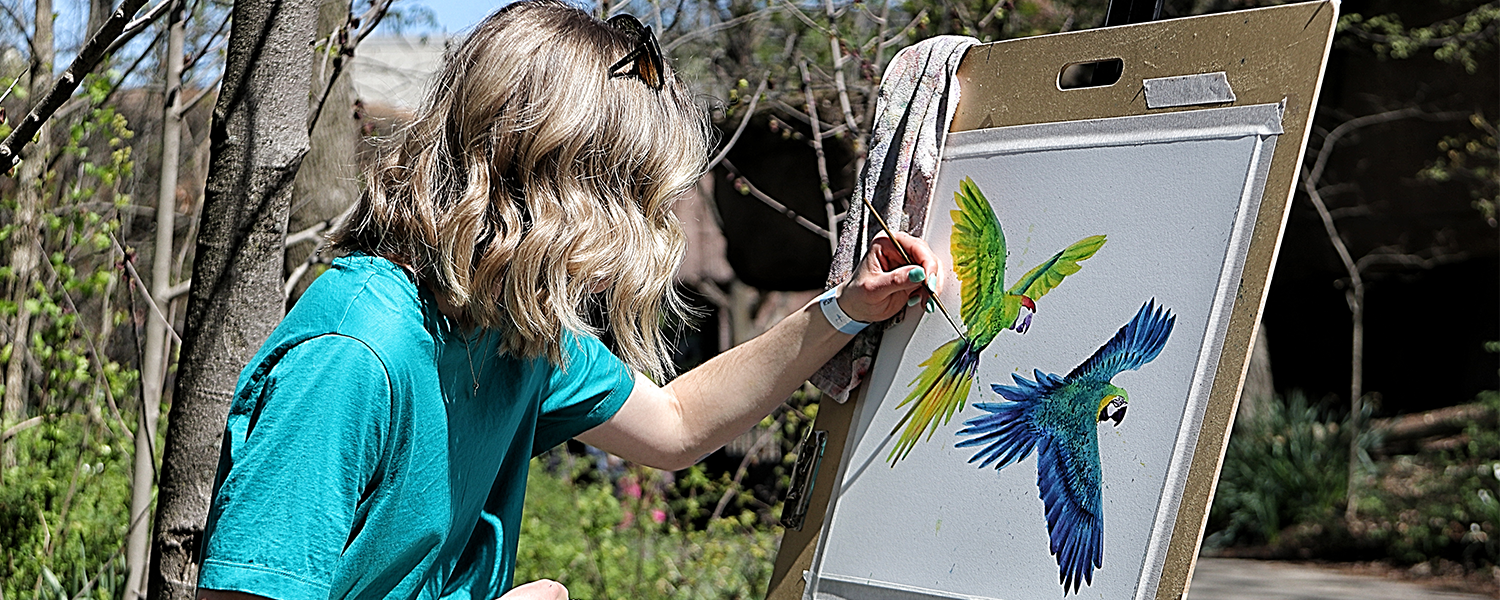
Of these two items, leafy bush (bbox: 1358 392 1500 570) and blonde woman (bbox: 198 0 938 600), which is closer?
blonde woman (bbox: 198 0 938 600)

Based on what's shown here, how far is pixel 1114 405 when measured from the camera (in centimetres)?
144

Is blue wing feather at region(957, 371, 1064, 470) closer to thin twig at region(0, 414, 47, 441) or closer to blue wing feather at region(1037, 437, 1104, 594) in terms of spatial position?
blue wing feather at region(1037, 437, 1104, 594)

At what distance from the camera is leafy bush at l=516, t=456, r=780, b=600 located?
4.16 metres

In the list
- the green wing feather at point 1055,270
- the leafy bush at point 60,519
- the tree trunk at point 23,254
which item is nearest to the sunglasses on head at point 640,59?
the green wing feather at point 1055,270

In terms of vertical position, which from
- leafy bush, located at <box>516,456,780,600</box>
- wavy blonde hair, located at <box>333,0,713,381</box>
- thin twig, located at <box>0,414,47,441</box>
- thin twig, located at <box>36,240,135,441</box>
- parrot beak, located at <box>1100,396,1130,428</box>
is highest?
wavy blonde hair, located at <box>333,0,713,381</box>

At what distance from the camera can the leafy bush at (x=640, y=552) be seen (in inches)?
164

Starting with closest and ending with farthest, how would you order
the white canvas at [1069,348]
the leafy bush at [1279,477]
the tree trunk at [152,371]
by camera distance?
1. the white canvas at [1069,348]
2. the tree trunk at [152,371]
3. the leafy bush at [1279,477]

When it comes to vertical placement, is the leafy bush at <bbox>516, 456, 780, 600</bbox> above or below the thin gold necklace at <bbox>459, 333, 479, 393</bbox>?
below

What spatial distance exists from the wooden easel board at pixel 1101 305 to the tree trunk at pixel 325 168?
1334mm

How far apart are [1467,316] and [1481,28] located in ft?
11.5

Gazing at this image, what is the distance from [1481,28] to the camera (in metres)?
6.42

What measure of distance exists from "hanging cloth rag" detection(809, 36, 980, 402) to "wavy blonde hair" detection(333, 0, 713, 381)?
40 cm

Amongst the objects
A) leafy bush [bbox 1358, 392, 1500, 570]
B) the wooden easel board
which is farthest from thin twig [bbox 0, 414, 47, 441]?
leafy bush [bbox 1358, 392, 1500, 570]

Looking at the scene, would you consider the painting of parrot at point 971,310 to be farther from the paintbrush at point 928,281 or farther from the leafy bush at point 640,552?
the leafy bush at point 640,552
